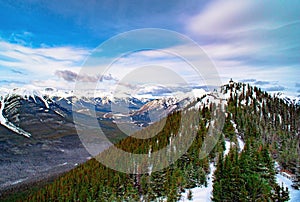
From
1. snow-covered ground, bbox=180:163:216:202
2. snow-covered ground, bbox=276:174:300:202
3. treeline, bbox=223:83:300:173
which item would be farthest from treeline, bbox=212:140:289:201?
treeline, bbox=223:83:300:173

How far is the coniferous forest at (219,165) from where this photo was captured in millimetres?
61719

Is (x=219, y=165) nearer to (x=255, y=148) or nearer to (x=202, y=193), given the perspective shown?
(x=202, y=193)

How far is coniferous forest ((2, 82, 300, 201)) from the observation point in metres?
61.7

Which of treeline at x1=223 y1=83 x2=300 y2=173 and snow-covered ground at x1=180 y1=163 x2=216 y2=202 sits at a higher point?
treeline at x1=223 y1=83 x2=300 y2=173

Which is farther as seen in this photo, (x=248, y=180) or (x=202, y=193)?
(x=202, y=193)

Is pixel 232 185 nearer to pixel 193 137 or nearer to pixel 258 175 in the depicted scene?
pixel 258 175

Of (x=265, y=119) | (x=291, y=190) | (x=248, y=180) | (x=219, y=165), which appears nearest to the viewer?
(x=248, y=180)

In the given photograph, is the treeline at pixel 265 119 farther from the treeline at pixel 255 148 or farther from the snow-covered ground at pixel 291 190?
the snow-covered ground at pixel 291 190

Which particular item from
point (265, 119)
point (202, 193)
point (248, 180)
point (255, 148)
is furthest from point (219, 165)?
point (265, 119)

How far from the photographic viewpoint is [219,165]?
69375 mm

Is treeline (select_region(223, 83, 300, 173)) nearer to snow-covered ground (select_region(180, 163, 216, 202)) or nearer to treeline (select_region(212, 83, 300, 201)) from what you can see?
treeline (select_region(212, 83, 300, 201))

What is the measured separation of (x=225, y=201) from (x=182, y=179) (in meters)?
15.8

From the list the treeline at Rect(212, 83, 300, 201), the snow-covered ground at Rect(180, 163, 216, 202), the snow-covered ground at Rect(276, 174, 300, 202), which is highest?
the treeline at Rect(212, 83, 300, 201)

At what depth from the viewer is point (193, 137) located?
98.5m
